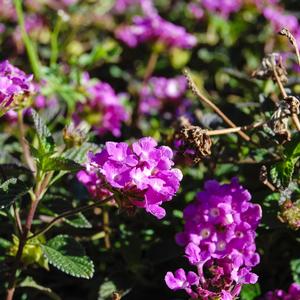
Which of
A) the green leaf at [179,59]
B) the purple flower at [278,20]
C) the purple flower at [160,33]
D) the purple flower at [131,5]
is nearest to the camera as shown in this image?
the purple flower at [160,33]

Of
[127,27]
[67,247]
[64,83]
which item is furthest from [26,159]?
[127,27]

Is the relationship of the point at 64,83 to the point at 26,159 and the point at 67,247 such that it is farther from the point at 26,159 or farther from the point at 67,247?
the point at 67,247

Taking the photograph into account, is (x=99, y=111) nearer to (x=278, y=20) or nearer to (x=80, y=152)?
(x=80, y=152)

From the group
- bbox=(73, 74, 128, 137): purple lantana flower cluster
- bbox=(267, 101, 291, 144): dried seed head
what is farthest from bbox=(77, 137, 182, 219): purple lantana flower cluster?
bbox=(73, 74, 128, 137): purple lantana flower cluster

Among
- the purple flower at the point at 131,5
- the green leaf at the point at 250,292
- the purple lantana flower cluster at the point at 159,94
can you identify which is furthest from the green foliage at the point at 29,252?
the purple flower at the point at 131,5

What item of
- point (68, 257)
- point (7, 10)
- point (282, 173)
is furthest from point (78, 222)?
point (7, 10)

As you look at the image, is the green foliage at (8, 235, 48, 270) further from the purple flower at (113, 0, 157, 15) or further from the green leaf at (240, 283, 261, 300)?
the purple flower at (113, 0, 157, 15)

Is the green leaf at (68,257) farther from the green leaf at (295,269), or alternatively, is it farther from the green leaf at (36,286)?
the green leaf at (295,269)
